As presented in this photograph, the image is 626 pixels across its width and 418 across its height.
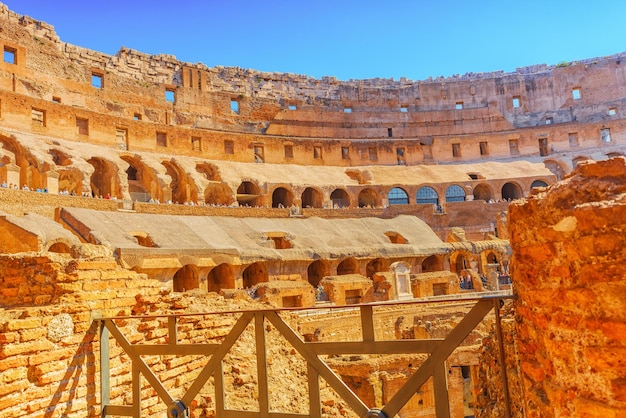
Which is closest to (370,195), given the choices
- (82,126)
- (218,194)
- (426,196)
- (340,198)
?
(340,198)

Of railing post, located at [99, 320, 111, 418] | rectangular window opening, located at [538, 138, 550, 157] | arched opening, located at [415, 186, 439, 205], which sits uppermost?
rectangular window opening, located at [538, 138, 550, 157]

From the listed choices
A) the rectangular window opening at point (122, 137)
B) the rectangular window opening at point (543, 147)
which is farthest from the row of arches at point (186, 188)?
the rectangular window opening at point (543, 147)

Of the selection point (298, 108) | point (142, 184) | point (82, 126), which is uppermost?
point (298, 108)

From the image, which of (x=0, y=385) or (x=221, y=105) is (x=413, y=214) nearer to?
(x=221, y=105)

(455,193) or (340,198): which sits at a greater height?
(340,198)

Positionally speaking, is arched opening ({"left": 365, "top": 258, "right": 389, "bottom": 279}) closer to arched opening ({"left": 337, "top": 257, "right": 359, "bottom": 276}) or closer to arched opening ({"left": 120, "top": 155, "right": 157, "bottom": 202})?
arched opening ({"left": 337, "top": 257, "right": 359, "bottom": 276})

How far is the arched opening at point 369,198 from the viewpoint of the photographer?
1539 inches

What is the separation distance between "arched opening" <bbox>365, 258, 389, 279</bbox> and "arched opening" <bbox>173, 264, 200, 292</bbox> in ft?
35.2

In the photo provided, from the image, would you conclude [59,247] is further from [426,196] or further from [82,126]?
[426,196]

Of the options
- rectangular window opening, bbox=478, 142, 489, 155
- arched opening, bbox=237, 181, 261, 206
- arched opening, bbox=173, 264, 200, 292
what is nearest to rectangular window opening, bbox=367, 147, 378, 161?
rectangular window opening, bbox=478, 142, 489, 155

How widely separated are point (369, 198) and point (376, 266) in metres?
13.8

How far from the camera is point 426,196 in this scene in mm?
38938

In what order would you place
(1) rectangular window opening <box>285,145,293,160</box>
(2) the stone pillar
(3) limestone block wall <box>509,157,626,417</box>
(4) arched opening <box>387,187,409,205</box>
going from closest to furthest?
(3) limestone block wall <box>509,157,626,417</box> → (2) the stone pillar → (4) arched opening <box>387,187,409,205</box> → (1) rectangular window opening <box>285,145,293,160</box>

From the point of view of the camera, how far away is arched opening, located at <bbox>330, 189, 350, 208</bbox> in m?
39.8
